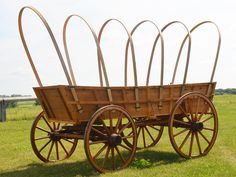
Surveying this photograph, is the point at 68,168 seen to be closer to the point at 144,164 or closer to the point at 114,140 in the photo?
the point at 114,140

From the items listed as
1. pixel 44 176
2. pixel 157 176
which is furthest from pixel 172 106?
pixel 44 176

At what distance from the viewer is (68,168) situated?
845 cm

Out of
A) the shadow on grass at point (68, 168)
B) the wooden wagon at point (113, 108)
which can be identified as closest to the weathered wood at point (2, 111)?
the wooden wagon at point (113, 108)

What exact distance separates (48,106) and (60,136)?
73 cm

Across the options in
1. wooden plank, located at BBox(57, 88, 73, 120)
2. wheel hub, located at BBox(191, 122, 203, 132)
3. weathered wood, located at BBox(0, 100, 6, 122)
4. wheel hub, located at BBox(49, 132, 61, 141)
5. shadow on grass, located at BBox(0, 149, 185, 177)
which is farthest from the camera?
weathered wood, located at BBox(0, 100, 6, 122)

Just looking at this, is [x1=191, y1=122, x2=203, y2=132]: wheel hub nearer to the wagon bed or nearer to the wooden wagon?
the wooden wagon

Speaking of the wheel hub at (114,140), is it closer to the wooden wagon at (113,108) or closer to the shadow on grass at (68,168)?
the wooden wagon at (113,108)

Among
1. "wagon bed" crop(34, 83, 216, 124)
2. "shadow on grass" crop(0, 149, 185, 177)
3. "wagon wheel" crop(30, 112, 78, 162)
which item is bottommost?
"shadow on grass" crop(0, 149, 185, 177)

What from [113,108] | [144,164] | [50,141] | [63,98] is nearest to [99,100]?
[113,108]

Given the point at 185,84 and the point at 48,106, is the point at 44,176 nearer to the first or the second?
the point at 48,106

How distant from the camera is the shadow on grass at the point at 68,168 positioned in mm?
7949

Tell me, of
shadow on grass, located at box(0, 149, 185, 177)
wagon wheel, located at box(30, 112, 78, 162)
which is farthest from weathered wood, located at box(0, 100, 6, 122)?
shadow on grass, located at box(0, 149, 185, 177)

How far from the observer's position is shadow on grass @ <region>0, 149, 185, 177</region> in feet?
26.1

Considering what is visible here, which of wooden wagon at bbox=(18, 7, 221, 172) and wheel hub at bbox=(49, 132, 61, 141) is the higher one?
wooden wagon at bbox=(18, 7, 221, 172)
